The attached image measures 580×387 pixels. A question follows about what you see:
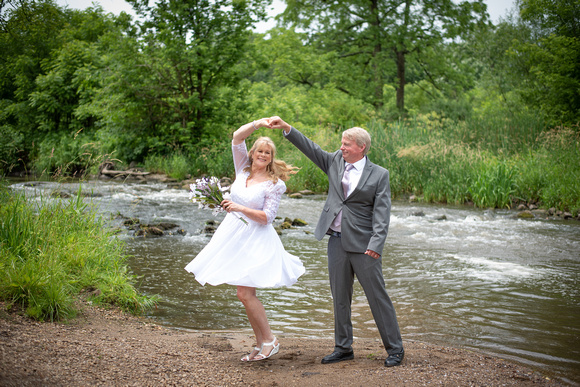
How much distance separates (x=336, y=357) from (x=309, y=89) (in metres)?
34.1

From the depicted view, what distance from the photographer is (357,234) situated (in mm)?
4168

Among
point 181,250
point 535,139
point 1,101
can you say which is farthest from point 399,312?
point 1,101

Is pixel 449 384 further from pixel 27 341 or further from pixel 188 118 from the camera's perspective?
pixel 188 118

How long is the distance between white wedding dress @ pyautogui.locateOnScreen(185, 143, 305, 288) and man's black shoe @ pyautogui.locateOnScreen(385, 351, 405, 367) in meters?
1.02

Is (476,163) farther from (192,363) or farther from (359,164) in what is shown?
(192,363)

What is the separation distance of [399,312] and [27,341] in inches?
166

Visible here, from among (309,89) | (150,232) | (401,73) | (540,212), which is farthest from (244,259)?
(309,89)

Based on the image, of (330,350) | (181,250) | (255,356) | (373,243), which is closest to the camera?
(373,243)

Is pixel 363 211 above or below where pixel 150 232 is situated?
above

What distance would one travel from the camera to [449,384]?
12.2 feet

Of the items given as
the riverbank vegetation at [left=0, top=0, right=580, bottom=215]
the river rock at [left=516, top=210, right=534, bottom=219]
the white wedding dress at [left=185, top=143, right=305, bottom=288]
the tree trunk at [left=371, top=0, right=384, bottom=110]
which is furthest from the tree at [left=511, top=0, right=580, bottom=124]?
the white wedding dress at [left=185, top=143, right=305, bottom=288]

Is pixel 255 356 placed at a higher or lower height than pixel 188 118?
lower

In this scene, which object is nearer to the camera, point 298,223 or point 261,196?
point 261,196

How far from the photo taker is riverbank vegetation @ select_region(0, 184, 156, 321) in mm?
4750
